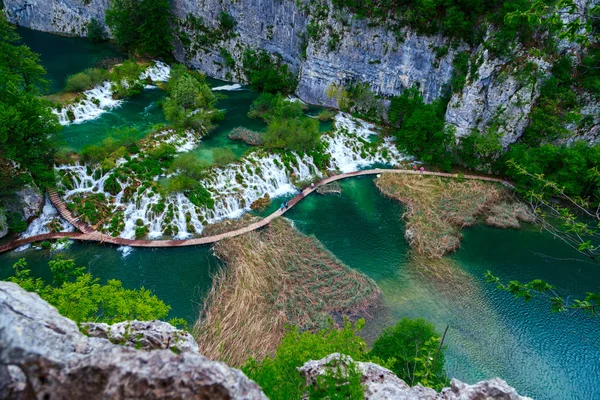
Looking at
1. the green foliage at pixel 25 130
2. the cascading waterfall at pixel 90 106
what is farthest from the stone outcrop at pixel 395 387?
the cascading waterfall at pixel 90 106

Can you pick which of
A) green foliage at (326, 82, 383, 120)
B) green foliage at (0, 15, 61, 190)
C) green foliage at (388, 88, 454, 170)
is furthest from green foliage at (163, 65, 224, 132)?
green foliage at (388, 88, 454, 170)

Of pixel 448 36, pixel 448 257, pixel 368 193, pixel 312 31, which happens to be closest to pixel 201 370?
pixel 448 257

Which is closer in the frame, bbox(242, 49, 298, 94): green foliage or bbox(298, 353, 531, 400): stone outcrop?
bbox(298, 353, 531, 400): stone outcrop

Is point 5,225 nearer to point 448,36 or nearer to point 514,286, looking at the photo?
point 514,286

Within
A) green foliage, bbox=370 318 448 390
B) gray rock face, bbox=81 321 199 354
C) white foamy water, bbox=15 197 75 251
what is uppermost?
gray rock face, bbox=81 321 199 354

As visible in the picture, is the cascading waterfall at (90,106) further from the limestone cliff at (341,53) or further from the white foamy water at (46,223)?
the limestone cliff at (341,53)

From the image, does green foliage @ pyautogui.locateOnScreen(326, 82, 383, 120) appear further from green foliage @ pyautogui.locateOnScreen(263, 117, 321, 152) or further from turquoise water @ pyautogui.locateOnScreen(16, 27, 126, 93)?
turquoise water @ pyautogui.locateOnScreen(16, 27, 126, 93)
